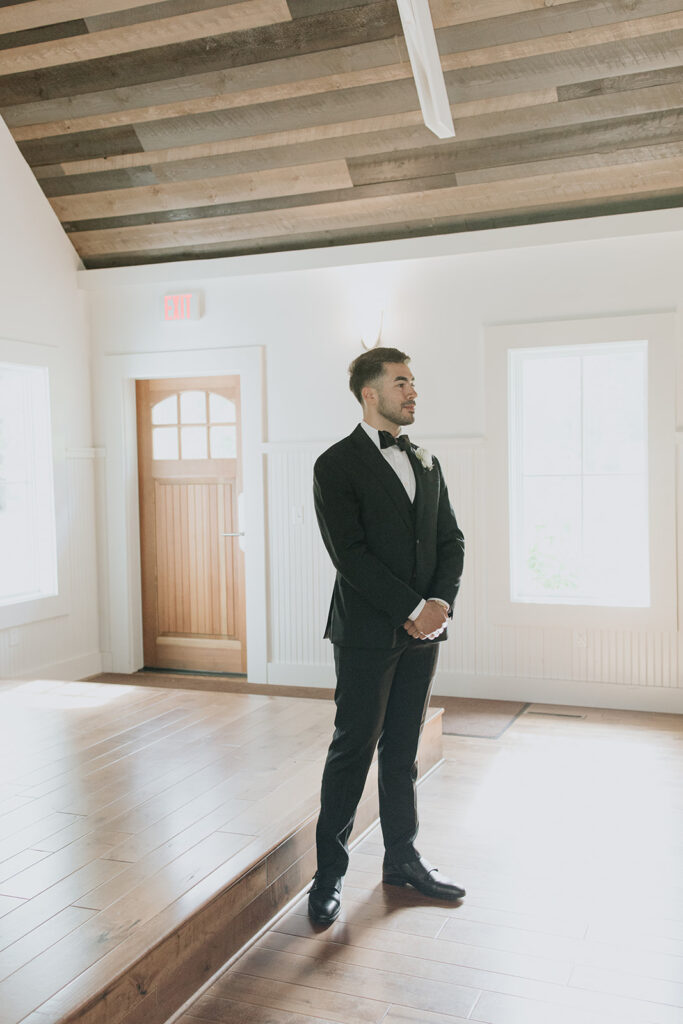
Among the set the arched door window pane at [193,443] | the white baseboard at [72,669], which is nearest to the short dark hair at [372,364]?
the arched door window pane at [193,443]

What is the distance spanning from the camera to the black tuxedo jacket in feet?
8.24

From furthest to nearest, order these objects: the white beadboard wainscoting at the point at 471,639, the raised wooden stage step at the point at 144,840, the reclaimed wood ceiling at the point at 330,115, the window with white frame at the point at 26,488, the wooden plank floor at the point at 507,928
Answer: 1. the window with white frame at the point at 26,488
2. the white beadboard wainscoting at the point at 471,639
3. the reclaimed wood ceiling at the point at 330,115
4. the wooden plank floor at the point at 507,928
5. the raised wooden stage step at the point at 144,840

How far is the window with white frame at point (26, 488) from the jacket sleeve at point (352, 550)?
3.45 metres

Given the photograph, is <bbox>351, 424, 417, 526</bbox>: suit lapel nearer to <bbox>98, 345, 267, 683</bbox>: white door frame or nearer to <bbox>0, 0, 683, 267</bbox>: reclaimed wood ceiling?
<bbox>0, 0, 683, 267</bbox>: reclaimed wood ceiling

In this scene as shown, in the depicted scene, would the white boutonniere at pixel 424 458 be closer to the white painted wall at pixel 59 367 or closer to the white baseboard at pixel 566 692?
the white baseboard at pixel 566 692

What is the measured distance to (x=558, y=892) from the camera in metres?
2.77

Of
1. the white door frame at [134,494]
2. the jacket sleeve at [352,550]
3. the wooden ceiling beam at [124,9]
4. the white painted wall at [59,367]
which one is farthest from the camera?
the white door frame at [134,494]

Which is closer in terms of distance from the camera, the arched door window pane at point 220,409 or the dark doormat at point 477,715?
the dark doormat at point 477,715

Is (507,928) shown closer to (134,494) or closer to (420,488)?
(420,488)

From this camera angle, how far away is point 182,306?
18.9 ft

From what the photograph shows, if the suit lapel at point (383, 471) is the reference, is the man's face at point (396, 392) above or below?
above

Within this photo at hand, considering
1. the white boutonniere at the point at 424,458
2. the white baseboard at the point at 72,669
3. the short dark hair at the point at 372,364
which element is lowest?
the white baseboard at the point at 72,669

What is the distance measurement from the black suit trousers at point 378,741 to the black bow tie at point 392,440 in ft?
1.82

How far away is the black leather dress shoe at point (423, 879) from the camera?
273 cm
